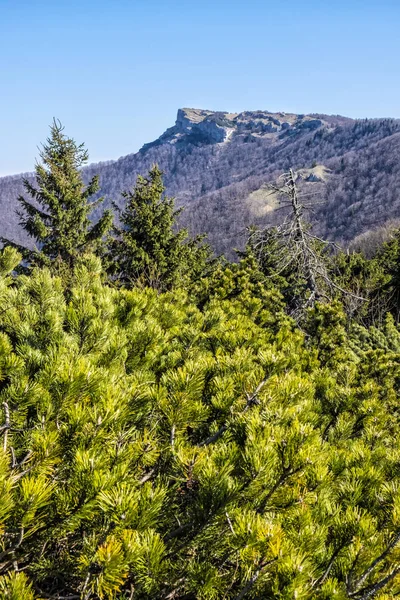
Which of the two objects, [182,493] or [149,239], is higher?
[149,239]

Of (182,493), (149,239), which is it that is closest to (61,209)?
(149,239)

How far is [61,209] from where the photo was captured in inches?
698

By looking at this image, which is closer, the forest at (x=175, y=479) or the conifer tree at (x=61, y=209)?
the forest at (x=175, y=479)

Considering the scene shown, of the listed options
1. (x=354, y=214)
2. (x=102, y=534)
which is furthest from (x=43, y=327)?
(x=354, y=214)

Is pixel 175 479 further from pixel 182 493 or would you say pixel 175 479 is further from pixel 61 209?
pixel 61 209

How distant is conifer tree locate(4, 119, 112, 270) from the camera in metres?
17.4

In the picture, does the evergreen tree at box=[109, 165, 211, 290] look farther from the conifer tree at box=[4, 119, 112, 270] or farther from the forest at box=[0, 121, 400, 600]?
the forest at box=[0, 121, 400, 600]

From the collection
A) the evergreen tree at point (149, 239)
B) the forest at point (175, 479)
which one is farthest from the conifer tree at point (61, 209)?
the forest at point (175, 479)

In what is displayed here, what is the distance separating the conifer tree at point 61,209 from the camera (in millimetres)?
17422

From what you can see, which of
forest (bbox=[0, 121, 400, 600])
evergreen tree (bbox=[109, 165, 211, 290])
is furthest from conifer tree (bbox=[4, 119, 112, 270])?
forest (bbox=[0, 121, 400, 600])

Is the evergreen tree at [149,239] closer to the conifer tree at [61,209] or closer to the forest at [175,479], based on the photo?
the conifer tree at [61,209]

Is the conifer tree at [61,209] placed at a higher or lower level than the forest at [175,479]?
higher

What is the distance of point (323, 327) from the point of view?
6.31 metres

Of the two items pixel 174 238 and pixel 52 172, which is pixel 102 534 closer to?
pixel 174 238
